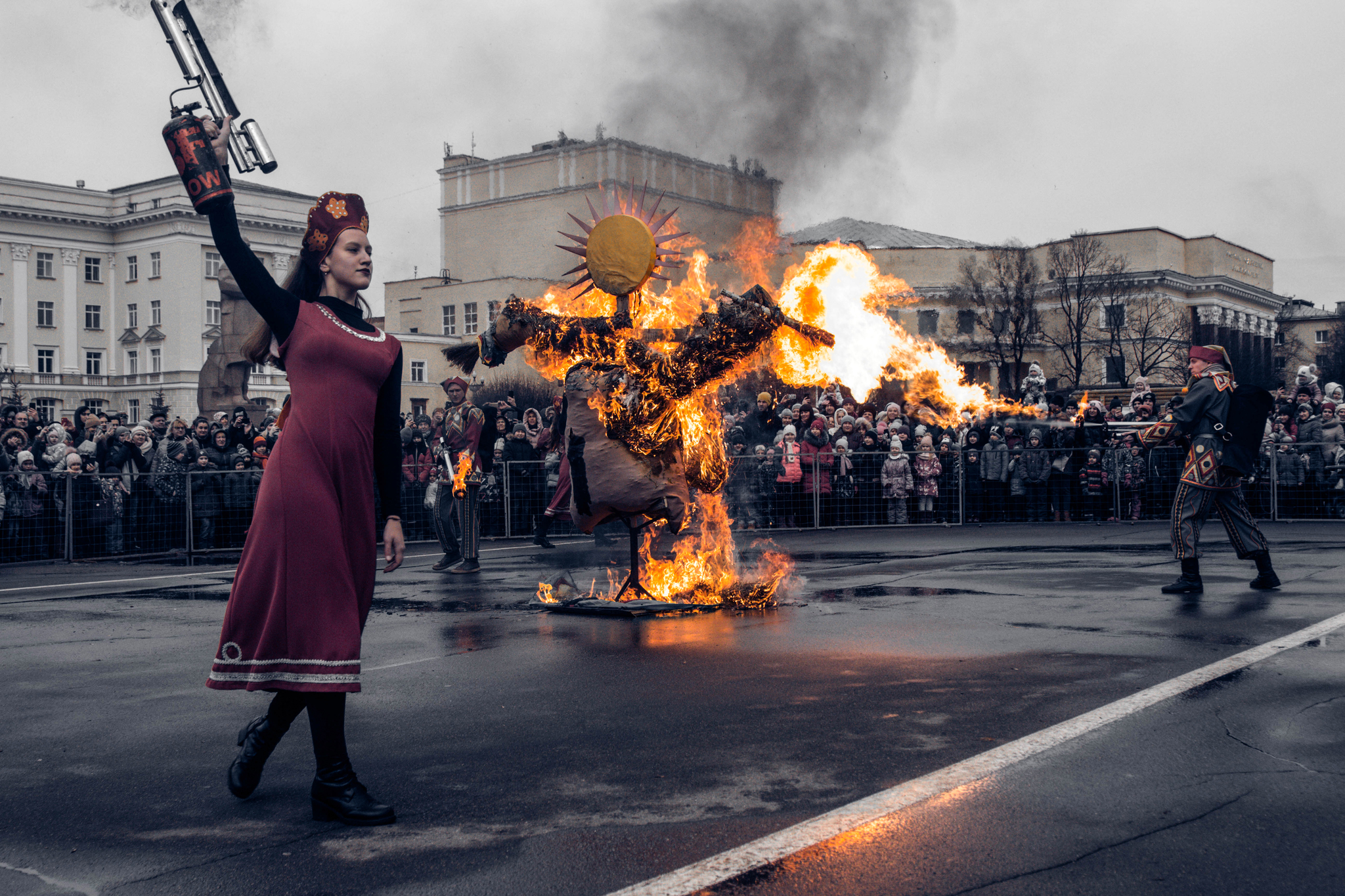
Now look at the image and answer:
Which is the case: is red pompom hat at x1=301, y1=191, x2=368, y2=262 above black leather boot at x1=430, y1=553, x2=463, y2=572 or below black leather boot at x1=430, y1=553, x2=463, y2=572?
above

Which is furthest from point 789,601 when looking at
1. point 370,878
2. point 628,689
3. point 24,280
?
point 24,280

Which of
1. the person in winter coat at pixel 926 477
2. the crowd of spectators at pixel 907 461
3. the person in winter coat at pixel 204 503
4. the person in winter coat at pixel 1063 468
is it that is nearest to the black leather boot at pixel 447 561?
the crowd of spectators at pixel 907 461

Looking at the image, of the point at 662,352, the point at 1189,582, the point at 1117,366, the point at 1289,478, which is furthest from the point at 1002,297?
the point at 662,352

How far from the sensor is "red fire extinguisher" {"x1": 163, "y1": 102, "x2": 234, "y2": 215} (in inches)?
161

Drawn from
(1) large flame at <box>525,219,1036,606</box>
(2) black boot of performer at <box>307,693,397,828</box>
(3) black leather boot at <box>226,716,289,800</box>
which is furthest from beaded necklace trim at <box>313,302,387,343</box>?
(1) large flame at <box>525,219,1036,606</box>

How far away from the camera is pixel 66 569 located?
46.1 ft

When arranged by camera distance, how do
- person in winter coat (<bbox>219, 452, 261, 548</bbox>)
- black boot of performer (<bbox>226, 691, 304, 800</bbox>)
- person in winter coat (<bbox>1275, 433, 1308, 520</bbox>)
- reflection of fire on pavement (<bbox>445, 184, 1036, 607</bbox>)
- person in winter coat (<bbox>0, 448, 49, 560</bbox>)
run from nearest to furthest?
1. black boot of performer (<bbox>226, 691, 304, 800</bbox>)
2. reflection of fire on pavement (<bbox>445, 184, 1036, 607</bbox>)
3. person in winter coat (<bbox>0, 448, 49, 560</bbox>)
4. person in winter coat (<bbox>219, 452, 261, 548</bbox>)
5. person in winter coat (<bbox>1275, 433, 1308, 520</bbox>)

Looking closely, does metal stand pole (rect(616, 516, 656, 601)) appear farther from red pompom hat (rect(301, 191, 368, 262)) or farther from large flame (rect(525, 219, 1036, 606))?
red pompom hat (rect(301, 191, 368, 262))

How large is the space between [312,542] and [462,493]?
836cm

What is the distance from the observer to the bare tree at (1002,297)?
59688 mm

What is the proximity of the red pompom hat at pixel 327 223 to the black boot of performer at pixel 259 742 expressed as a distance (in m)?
1.57

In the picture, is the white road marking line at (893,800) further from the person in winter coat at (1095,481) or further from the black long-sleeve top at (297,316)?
the person in winter coat at (1095,481)

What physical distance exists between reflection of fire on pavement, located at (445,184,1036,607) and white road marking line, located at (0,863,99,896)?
5.23 metres

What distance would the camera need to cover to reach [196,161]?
4105 millimetres
